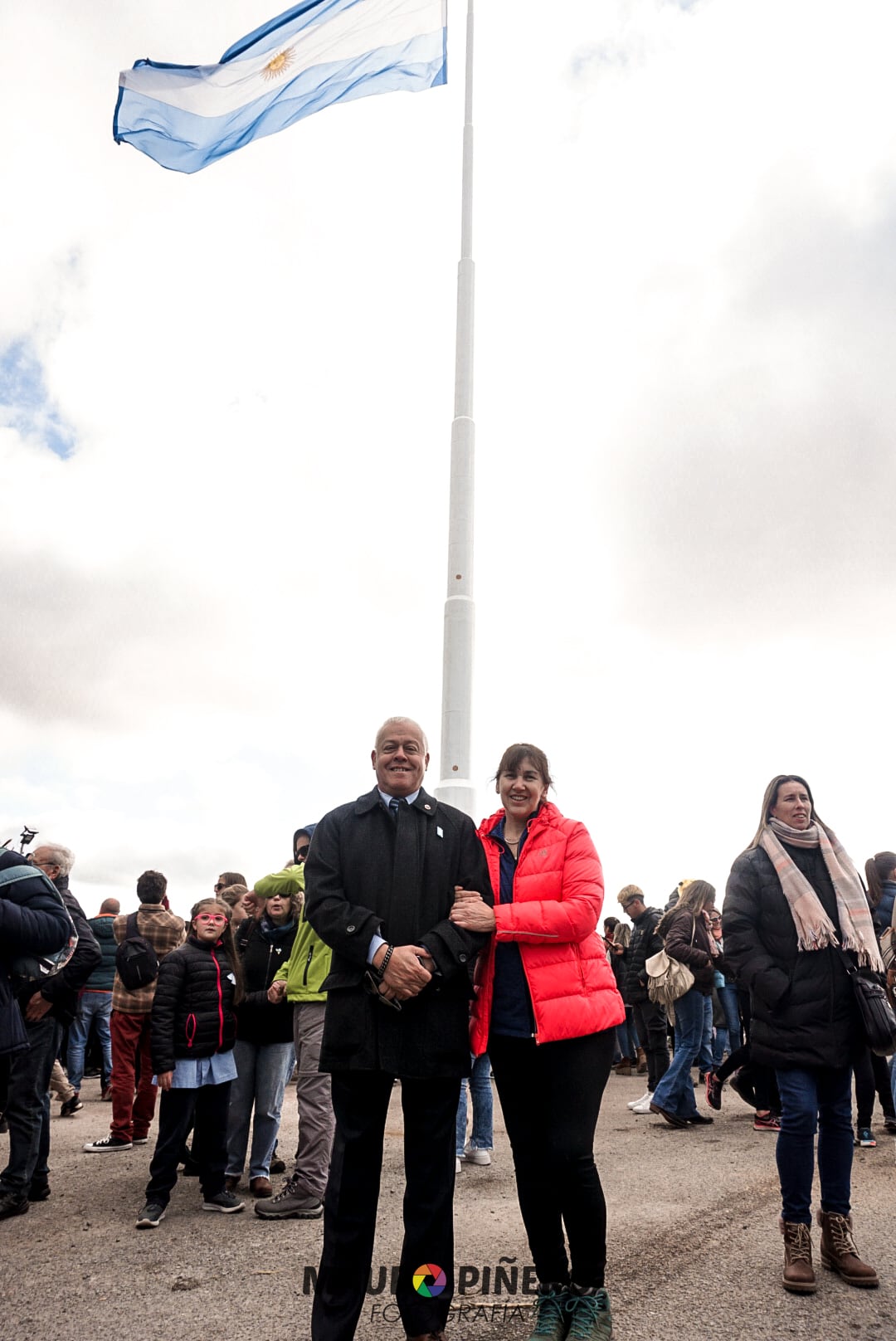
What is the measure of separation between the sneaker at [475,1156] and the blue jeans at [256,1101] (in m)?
1.55

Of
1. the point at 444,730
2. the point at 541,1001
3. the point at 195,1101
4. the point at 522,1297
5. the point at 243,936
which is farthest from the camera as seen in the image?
the point at 444,730

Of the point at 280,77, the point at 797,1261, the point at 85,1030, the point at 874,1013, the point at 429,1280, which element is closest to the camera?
the point at 429,1280

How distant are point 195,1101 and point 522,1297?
2496 millimetres

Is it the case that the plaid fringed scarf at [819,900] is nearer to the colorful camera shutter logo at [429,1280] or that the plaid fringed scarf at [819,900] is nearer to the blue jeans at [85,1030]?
the colorful camera shutter logo at [429,1280]

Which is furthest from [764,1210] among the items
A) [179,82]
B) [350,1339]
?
[179,82]

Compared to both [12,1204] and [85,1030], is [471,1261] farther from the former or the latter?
[85,1030]

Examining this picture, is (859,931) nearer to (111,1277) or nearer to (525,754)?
(525,754)

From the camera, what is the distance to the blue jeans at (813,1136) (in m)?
4.12

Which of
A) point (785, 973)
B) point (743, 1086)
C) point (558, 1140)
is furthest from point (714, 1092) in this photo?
point (558, 1140)

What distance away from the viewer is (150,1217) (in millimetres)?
5133

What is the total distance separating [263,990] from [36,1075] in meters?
1.35

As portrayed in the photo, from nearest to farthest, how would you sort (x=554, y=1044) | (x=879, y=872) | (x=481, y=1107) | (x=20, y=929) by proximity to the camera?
(x=554, y=1044) → (x=20, y=929) → (x=481, y=1107) → (x=879, y=872)

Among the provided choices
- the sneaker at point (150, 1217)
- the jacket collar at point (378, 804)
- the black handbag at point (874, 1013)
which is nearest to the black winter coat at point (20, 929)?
the sneaker at point (150, 1217)

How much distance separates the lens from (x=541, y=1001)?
3.46 m
